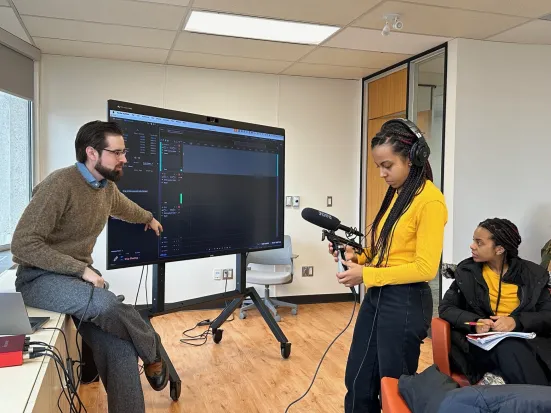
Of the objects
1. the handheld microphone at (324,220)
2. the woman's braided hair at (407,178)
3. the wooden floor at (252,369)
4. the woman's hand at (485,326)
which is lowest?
the wooden floor at (252,369)

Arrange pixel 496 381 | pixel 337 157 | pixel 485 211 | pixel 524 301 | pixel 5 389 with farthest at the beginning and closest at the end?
pixel 337 157 < pixel 485 211 < pixel 524 301 < pixel 496 381 < pixel 5 389

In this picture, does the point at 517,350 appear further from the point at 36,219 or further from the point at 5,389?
the point at 36,219

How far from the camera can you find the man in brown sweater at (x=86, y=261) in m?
1.92

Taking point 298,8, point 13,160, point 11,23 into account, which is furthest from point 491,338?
point 13,160

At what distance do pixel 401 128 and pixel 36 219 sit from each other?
150 centimetres

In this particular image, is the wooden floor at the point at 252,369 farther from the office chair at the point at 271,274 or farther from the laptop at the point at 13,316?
the laptop at the point at 13,316

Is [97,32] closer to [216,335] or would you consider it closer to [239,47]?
[239,47]

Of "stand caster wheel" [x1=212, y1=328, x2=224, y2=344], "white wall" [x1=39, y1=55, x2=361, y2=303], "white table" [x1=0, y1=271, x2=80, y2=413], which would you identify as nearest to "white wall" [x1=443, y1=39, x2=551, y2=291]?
"white wall" [x1=39, y1=55, x2=361, y2=303]

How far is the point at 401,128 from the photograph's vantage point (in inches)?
67.5

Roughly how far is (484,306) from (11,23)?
3629 millimetres

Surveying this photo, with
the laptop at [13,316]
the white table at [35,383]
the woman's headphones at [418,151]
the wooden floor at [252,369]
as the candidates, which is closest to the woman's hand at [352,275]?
the woman's headphones at [418,151]

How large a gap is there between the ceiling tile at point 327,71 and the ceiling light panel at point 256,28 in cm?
83

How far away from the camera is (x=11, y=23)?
3318mm

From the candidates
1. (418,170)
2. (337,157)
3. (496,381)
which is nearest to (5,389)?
(418,170)
